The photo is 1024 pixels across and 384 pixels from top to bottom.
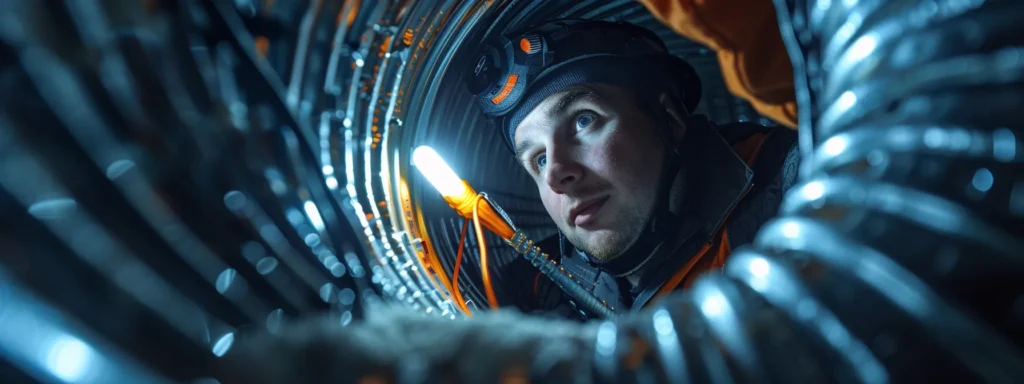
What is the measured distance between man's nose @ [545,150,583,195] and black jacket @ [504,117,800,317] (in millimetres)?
289

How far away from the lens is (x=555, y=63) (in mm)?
1479

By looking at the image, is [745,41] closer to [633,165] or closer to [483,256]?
[633,165]

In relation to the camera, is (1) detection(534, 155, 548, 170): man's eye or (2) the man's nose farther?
(1) detection(534, 155, 548, 170): man's eye

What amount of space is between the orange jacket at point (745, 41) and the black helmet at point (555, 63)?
25.7 inches

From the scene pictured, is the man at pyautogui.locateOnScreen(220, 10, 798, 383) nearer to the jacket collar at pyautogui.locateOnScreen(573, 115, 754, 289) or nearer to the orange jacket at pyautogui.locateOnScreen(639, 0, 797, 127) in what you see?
the jacket collar at pyautogui.locateOnScreen(573, 115, 754, 289)

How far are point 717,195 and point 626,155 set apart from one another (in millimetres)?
241

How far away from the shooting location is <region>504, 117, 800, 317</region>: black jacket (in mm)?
1321

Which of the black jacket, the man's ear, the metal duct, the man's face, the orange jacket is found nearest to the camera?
the metal duct

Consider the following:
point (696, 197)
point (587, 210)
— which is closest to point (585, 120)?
point (587, 210)

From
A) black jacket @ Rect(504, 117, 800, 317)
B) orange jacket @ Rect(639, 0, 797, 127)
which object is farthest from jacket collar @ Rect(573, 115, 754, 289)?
orange jacket @ Rect(639, 0, 797, 127)

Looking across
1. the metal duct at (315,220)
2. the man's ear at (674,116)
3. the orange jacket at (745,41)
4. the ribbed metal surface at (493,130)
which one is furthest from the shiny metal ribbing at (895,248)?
the man's ear at (674,116)

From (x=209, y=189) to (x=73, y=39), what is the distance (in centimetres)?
12

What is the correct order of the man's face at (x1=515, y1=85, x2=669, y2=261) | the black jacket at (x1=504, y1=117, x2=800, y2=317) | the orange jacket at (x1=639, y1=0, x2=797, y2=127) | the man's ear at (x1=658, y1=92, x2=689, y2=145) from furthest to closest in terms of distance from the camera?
1. the man's ear at (x1=658, y1=92, x2=689, y2=145)
2. the man's face at (x1=515, y1=85, x2=669, y2=261)
3. the black jacket at (x1=504, y1=117, x2=800, y2=317)
4. the orange jacket at (x1=639, y1=0, x2=797, y2=127)

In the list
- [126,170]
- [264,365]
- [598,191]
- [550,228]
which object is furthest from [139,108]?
[550,228]
